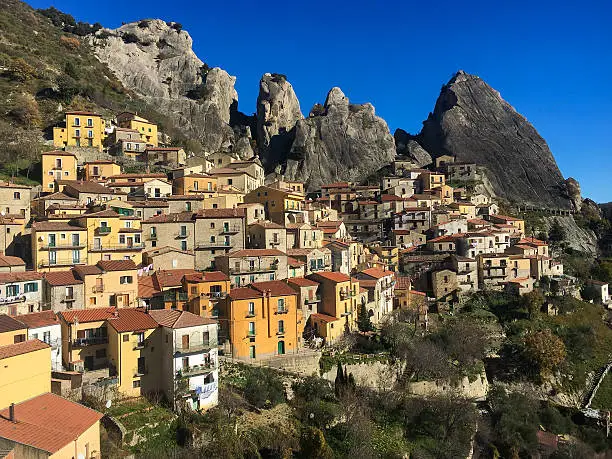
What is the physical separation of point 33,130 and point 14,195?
23.7 meters

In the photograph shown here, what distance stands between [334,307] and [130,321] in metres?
16.0

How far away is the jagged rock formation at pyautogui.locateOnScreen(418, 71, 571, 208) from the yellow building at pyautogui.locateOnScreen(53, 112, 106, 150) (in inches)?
2802

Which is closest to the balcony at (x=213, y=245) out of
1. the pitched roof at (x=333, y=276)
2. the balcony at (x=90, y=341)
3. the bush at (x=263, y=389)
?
the pitched roof at (x=333, y=276)

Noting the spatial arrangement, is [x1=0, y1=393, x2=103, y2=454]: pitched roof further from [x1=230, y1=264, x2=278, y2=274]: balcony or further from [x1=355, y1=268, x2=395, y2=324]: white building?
[x1=355, y1=268, x2=395, y2=324]: white building

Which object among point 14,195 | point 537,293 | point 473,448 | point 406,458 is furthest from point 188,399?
point 537,293

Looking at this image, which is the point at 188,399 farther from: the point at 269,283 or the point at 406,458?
the point at 406,458

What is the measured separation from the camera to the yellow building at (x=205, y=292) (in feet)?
103

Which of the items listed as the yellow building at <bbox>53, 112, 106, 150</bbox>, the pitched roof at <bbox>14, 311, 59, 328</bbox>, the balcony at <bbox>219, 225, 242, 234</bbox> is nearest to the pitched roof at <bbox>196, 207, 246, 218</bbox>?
the balcony at <bbox>219, 225, 242, 234</bbox>

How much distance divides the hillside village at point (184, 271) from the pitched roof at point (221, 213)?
26 centimetres

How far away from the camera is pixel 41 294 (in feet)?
95.6

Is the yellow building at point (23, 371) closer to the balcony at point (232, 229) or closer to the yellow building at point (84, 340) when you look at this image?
the yellow building at point (84, 340)

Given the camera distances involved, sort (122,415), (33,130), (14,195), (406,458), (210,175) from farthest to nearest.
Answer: (33,130) → (210,175) → (14,195) → (406,458) → (122,415)

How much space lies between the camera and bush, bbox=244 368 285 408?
1064 inches

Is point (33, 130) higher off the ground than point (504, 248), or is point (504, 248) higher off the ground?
point (33, 130)
